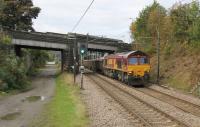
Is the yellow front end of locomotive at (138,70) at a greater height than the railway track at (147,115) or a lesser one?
greater

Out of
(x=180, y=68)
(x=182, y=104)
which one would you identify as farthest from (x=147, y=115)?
(x=180, y=68)

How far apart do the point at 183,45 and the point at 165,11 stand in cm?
1329

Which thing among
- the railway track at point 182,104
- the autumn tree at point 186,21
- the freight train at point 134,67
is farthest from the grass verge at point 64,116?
the autumn tree at point 186,21

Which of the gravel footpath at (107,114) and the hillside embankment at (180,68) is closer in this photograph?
the gravel footpath at (107,114)

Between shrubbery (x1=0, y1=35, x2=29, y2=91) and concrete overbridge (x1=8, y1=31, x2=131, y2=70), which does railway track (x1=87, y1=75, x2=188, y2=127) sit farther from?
concrete overbridge (x1=8, y1=31, x2=131, y2=70)

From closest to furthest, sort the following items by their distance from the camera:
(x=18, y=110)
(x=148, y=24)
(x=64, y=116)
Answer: (x=64, y=116)
(x=18, y=110)
(x=148, y=24)

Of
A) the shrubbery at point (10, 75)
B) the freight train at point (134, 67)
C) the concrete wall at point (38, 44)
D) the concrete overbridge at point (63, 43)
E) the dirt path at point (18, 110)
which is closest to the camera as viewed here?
the dirt path at point (18, 110)

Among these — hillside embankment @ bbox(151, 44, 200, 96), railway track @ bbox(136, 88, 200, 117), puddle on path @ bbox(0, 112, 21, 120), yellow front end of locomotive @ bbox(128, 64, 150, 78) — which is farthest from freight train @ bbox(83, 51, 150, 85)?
puddle on path @ bbox(0, 112, 21, 120)

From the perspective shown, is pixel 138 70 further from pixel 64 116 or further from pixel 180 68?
pixel 64 116

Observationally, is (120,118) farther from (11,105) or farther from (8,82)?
(8,82)

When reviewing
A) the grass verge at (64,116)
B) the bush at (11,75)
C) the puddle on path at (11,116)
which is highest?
the bush at (11,75)

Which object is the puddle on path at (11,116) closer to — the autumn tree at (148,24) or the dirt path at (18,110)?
the dirt path at (18,110)

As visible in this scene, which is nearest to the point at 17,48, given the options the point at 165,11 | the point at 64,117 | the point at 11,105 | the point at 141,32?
the point at 141,32

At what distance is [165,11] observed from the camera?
2336 inches
